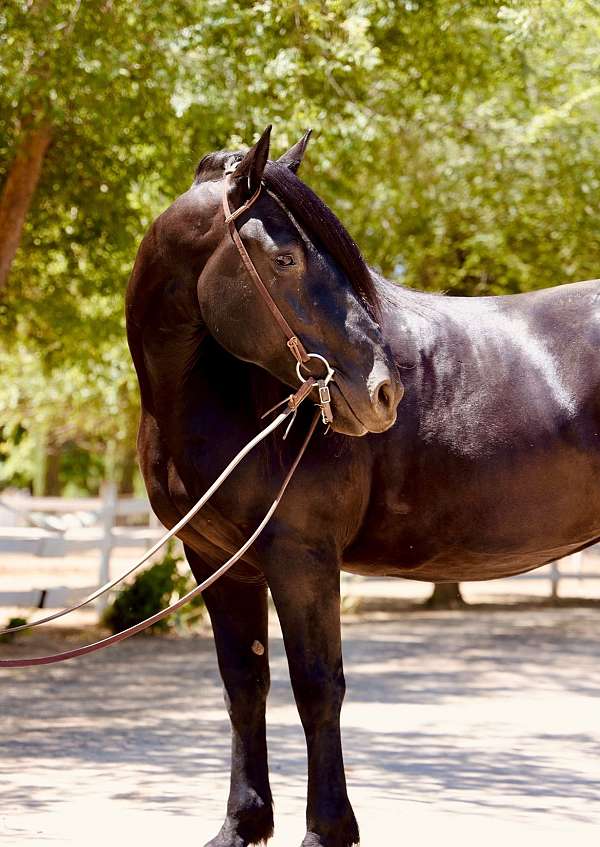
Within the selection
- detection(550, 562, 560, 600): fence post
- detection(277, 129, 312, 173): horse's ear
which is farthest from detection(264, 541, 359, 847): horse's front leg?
detection(550, 562, 560, 600): fence post

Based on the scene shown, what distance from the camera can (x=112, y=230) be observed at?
10.1 metres

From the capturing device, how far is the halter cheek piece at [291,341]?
10.8ft

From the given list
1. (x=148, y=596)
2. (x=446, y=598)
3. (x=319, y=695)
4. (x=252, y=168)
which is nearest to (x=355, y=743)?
(x=319, y=695)

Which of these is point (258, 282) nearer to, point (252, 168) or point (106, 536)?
point (252, 168)

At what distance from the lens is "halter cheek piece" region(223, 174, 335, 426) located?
129 inches

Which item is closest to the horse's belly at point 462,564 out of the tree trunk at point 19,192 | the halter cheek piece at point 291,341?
the halter cheek piece at point 291,341

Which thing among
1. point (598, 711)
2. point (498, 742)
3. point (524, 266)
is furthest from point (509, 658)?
point (524, 266)

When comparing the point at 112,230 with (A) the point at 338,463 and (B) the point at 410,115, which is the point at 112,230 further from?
(A) the point at 338,463

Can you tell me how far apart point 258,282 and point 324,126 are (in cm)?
619

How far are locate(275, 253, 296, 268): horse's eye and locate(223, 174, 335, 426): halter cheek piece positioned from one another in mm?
72

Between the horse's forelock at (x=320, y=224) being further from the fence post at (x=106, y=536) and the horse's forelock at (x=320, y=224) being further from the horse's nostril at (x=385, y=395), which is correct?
the fence post at (x=106, y=536)

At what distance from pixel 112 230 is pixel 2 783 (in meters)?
5.86

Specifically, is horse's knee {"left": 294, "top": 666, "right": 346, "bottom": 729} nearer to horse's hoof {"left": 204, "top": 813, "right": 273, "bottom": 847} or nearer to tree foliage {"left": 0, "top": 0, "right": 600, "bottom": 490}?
horse's hoof {"left": 204, "top": 813, "right": 273, "bottom": 847}

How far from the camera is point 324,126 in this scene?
362 inches
